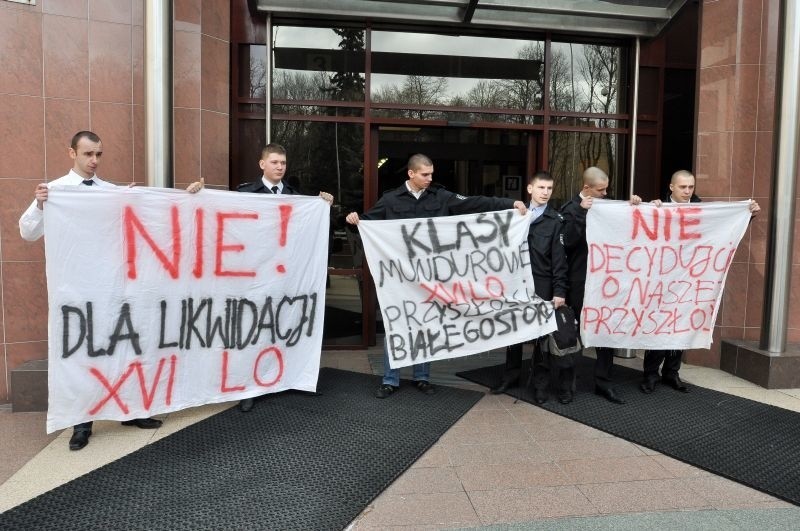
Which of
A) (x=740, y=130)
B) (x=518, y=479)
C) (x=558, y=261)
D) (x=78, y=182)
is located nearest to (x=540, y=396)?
(x=558, y=261)

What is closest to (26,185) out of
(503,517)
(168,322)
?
(168,322)

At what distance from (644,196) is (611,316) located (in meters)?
2.72

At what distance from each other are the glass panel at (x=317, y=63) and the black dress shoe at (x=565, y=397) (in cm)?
377

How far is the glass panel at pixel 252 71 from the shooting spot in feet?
20.0

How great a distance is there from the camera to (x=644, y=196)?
271 inches

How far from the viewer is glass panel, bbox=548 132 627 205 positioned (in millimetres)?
6750

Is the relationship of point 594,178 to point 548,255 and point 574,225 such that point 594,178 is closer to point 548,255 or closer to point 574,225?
point 574,225

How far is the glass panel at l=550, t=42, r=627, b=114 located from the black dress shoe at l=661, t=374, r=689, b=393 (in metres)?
3.29

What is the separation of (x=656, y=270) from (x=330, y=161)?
11.5ft

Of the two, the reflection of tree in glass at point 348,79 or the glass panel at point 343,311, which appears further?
the glass panel at point 343,311

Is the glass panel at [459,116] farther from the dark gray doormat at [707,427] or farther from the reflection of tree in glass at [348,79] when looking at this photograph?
the dark gray doormat at [707,427]

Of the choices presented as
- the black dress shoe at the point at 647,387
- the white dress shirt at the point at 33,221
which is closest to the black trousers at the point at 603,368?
the black dress shoe at the point at 647,387

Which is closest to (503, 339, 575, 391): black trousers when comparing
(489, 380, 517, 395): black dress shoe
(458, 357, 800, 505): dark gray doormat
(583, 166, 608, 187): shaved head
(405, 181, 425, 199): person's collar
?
(489, 380, 517, 395): black dress shoe

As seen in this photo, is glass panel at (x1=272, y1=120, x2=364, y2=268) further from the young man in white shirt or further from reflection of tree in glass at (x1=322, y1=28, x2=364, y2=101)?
the young man in white shirt
